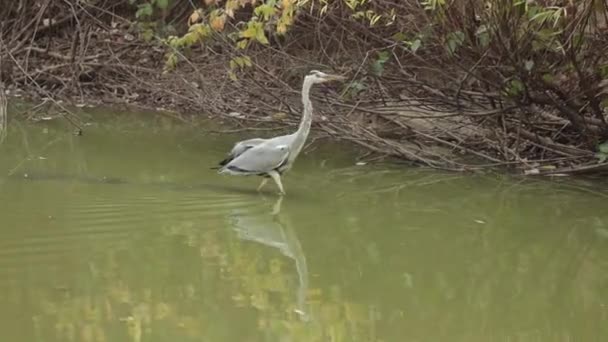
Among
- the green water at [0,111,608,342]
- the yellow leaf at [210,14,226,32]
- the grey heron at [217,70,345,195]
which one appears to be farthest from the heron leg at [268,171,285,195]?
the yellow leaf at [210,14,226,32]

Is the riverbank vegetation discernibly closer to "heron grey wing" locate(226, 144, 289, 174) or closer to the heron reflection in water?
"heron grey wing" locate(226, 144, 289, 174)

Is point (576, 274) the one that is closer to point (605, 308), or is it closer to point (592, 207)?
point (605, 308)

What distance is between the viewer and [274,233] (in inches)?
236

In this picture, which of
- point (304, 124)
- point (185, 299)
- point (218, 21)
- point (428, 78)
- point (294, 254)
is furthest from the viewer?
point (428, 78)

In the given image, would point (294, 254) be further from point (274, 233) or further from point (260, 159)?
point (260, 159)

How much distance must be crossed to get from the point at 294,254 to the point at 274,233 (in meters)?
0.45

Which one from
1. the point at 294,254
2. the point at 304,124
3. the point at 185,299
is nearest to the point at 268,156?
the point at 304,124

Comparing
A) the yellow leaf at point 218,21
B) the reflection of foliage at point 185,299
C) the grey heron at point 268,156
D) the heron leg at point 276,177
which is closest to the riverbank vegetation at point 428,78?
the yellow leaf at point 218,21

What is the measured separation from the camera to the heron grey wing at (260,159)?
6902mm

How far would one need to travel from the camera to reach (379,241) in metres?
5.86

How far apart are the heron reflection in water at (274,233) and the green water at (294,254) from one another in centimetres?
2

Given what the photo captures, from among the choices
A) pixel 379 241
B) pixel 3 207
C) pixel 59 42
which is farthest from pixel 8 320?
pixel 59 42

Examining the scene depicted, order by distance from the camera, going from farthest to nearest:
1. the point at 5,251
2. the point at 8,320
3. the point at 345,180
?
the point at 345,180 → the point at 5,251 → the point at 8,320

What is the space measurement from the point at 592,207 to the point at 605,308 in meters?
2.18
